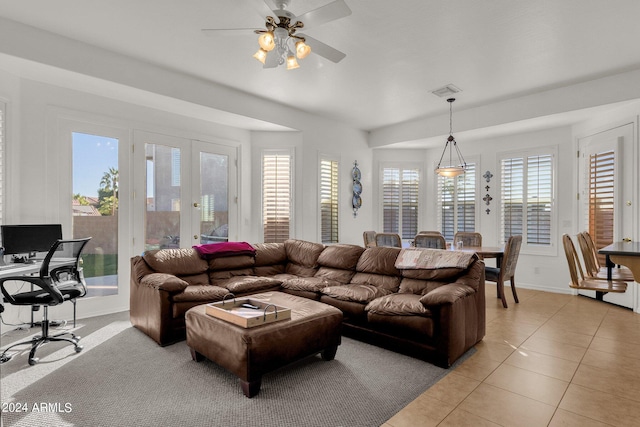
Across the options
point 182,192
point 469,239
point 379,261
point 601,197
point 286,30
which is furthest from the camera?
point 469,239

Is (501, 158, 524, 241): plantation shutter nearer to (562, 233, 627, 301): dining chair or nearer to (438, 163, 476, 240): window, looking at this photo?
(438, 163, 476, 240): window

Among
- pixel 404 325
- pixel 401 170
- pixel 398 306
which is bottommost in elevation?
pixel 404 325

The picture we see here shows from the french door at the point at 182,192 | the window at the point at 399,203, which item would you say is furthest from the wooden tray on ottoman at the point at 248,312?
the window at the point at 399,203

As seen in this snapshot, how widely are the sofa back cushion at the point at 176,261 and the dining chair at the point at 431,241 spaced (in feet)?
9.34

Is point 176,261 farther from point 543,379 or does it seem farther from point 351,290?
point 543,379

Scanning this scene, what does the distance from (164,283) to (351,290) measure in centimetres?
180

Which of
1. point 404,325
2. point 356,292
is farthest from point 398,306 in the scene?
point 356,292

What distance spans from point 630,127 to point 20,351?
278 inches

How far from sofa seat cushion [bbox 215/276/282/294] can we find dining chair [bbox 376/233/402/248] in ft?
5.76

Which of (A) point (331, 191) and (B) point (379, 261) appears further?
(A) point (331, 191)

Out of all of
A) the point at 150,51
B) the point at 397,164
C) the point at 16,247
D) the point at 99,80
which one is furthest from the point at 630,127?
the point at 16,247

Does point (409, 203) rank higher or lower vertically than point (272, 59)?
lower

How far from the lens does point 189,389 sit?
94.7 inches

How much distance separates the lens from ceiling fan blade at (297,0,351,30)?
225 centimetres
